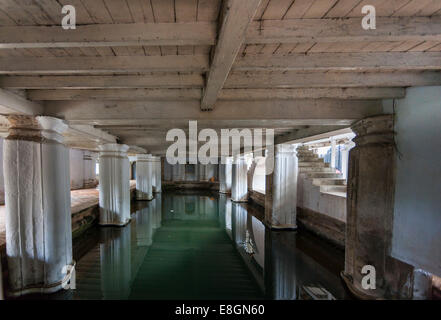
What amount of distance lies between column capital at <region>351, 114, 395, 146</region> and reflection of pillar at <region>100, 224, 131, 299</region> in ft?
17.3

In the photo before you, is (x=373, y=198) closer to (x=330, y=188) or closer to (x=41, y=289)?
(x=330, y=188)

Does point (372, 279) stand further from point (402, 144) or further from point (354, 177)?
point (402, 144)

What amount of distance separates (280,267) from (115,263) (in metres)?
4.28

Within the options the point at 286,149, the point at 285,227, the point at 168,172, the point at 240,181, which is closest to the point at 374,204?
the point at 286,149

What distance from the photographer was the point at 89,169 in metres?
14.2

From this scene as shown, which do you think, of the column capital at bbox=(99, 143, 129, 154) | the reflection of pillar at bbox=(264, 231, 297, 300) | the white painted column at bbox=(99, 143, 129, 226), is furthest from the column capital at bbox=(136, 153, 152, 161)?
the reflection of pillar at bbox=(264, 231, 297, 300)

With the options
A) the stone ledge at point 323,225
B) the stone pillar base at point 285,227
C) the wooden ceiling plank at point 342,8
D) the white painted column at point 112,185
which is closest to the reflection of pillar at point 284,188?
the stone pillar base at point 285,227

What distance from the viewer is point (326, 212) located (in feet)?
20.4

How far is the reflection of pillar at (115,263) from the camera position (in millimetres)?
3842

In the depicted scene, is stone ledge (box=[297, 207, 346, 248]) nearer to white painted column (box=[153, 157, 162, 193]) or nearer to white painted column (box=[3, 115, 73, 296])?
white painted column (box=[3, 115, 73, 296])

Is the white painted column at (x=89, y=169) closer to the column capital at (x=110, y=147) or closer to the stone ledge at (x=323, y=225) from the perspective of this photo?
the column capital at (x=110, y=147)

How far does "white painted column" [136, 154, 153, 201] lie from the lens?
1285 cm
